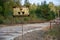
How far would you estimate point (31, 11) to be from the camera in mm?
3305

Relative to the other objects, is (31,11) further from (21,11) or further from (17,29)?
(17,29)

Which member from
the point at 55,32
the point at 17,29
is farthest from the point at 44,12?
the point at 17,29

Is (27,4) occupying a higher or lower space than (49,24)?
higher

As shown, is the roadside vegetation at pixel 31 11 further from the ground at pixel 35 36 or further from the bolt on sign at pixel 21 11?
the ground at pixel 35 36

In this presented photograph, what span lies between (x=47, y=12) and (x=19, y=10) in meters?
0.41

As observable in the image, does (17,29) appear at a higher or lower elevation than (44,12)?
lower

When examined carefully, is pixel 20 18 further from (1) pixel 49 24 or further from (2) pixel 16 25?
(1) pixel 49 24

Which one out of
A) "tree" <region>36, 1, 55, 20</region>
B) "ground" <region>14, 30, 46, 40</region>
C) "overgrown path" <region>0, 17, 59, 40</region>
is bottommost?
"ground" <region>14, 30, 46, 40</region>

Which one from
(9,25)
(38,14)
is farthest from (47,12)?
(9,25)

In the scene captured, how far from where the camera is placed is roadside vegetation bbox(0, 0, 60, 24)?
3271 mm

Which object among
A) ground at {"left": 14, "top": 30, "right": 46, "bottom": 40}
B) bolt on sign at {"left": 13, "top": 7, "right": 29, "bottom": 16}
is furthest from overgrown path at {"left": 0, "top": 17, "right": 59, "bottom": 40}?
bolt on sign at {"left": 13, "top": 7, "right": 29, "bottom": 16}

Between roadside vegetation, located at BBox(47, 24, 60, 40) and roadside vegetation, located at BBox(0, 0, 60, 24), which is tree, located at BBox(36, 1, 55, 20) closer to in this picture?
roadside vegetation, located at BBox(0, 0, 60, 24)

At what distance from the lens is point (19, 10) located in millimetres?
3297

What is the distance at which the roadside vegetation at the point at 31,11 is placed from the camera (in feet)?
10.7
